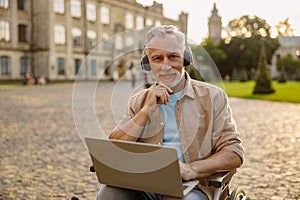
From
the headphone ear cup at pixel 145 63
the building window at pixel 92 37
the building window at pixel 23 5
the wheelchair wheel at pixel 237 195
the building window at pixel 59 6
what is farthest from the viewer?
the building window at pixel 92 37

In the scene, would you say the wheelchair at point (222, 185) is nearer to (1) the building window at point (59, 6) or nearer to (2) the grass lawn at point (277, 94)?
(2) the grass lawn at point (277, 94)

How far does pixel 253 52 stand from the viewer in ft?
192

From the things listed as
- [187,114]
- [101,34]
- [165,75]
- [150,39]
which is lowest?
[187,114]

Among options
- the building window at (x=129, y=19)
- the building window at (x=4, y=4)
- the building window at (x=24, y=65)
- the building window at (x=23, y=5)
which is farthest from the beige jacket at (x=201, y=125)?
the building window at (x=23, y=5)

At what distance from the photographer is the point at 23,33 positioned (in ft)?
138

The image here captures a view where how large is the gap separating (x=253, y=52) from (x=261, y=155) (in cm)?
5497

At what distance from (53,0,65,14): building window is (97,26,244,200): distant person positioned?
136ft

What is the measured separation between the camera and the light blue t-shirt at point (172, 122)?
7.04 feet

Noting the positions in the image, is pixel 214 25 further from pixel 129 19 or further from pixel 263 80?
pixel 129 19

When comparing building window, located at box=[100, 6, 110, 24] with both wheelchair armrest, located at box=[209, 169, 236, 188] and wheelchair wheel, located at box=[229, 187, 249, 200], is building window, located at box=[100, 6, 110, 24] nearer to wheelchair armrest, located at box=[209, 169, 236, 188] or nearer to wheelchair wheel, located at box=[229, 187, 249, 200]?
wheelchair wheel, located at box=[229, 187, 249, 200]

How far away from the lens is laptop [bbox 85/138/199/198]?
175 centimetres

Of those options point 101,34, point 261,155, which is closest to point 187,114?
point 261,155

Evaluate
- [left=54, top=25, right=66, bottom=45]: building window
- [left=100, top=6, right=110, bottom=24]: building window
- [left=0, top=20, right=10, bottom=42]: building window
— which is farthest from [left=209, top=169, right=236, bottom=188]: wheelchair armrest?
[left=100, top=6, right=110, bottom=24]: building window

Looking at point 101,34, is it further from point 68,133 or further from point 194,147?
point 194,147
